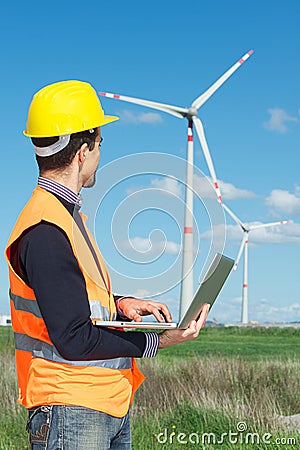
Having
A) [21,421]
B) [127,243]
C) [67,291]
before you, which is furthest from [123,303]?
[21,421]

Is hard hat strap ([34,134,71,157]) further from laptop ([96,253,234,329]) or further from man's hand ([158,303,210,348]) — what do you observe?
man's hand ([158,303,210,348])

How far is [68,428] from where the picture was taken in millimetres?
2416

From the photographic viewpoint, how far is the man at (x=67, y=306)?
2.32 m

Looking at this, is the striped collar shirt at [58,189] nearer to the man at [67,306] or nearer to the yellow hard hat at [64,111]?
the man at [67,306]

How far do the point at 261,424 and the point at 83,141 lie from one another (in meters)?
5.28

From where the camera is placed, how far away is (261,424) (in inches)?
283

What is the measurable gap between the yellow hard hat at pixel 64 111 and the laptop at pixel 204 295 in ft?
2.07

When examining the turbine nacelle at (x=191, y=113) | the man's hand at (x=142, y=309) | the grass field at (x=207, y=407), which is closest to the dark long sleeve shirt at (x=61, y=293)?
the man's hand at (x=142, y=309)

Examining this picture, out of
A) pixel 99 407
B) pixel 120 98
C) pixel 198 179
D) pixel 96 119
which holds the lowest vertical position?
pixel 99 407

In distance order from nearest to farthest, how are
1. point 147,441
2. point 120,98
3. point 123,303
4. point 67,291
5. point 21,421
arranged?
point 67,291
point 123,303
point 147,441
point 21,421
point 120,98

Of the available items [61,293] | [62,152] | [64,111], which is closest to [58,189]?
[62,152]

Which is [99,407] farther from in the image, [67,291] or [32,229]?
[32,229]

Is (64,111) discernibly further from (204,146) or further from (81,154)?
(204,146)

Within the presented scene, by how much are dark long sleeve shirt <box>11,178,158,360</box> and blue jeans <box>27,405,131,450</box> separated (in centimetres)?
19
